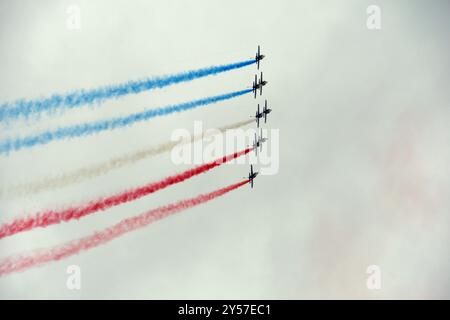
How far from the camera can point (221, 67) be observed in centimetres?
7838

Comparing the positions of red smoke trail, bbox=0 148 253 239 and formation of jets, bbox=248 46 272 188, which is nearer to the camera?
red smoke trail, bbox=0 148 253 239

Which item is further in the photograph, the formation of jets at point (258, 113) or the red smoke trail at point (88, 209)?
the formation of jets at point (258, 113)

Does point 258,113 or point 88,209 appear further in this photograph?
point 258,113

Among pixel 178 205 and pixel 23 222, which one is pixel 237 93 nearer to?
pixel 178 205

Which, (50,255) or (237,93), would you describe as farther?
(237,93)
